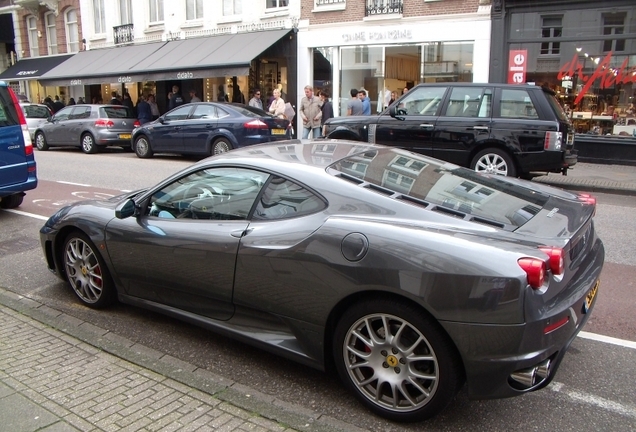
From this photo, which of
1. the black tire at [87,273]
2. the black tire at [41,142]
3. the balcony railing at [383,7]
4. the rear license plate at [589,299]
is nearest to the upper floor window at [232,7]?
the balcony railing at [383,7]

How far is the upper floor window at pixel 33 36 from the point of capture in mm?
30328

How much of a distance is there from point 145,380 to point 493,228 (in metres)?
2.27

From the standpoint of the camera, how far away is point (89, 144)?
18156 millimetres

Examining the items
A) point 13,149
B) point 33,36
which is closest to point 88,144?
point 13,149

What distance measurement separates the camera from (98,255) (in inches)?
176

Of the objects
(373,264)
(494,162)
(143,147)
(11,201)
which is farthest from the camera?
(143,147)

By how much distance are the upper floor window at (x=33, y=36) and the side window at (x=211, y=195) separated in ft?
102

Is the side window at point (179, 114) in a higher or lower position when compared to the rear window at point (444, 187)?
higher

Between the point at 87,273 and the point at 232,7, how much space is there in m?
19.3

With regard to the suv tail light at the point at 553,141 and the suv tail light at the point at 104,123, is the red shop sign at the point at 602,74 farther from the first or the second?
Result: the suv tail light at the point at 104,123

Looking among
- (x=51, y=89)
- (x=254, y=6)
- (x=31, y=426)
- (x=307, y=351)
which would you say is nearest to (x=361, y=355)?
(x=307, y=351)

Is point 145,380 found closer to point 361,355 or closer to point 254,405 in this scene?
point 254,405

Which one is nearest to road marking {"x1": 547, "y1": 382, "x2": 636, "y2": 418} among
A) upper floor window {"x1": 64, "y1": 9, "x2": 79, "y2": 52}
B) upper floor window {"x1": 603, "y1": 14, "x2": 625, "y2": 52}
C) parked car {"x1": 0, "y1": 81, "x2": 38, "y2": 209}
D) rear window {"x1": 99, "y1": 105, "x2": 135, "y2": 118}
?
parked car {"x1": 0, "y1": 81, "x2": 38, "y2": 209}

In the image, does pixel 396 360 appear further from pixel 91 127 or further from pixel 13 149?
pixel 91 127
